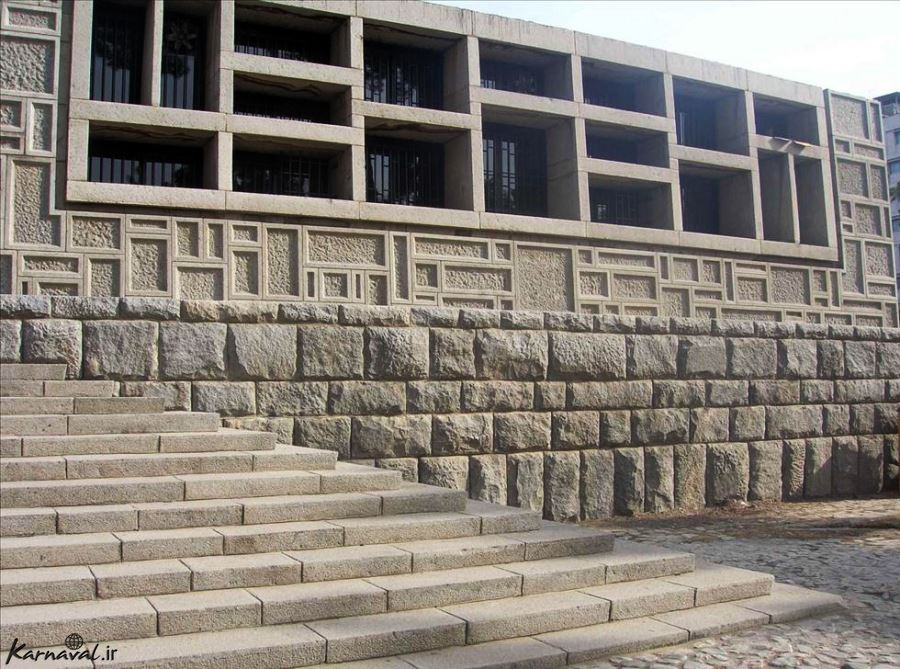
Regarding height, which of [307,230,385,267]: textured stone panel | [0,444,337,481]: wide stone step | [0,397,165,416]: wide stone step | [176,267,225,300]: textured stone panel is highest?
[307,230,385,267]: textured stone panel

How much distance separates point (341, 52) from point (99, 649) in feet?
23.8

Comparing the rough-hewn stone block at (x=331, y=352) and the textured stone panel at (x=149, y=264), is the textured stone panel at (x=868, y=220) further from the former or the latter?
the textured stone panel at (x=149, y=264)

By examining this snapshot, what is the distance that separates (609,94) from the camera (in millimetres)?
11695

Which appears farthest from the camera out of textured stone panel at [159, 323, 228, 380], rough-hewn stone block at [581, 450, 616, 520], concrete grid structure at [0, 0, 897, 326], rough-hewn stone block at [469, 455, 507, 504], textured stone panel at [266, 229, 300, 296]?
rough-hewn stone block at [581, 450, 616, 520]

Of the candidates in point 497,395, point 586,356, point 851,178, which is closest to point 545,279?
point 586,356

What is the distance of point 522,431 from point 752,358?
3757mm

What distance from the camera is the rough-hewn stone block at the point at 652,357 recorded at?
33.2 ft

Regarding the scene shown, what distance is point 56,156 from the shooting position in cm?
791

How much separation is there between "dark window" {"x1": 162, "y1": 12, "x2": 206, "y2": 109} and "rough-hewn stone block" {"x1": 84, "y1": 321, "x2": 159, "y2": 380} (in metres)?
2.91

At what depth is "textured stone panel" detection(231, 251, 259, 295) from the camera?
8.38m

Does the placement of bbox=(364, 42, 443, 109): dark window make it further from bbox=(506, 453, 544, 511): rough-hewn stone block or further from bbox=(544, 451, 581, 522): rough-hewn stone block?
bbox=(544, 451, 581, 522): rough-hewn stone block

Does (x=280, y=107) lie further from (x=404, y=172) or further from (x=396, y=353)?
(x=396, y=353)

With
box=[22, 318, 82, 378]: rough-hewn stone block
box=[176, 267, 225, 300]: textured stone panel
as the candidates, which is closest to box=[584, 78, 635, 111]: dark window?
box=[176, 267, 225, 300]: textured stone panel

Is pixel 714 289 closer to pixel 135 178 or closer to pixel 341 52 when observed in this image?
pixel 341 52
